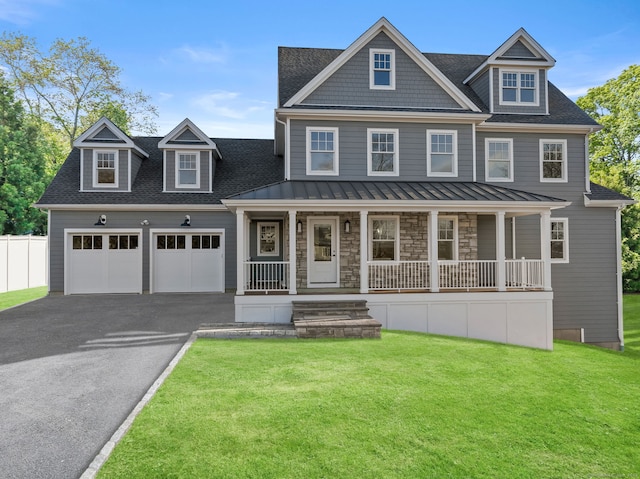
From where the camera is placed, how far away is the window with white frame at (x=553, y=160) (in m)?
13.3

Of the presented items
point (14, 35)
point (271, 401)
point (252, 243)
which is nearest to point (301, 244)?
point (252, 243)

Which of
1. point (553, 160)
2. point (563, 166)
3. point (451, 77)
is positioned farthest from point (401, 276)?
point (451, 77)

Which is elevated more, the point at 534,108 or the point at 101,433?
the point at 534,108

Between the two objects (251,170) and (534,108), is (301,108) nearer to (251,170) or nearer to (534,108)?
(251,170)

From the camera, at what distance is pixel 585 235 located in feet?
43.2

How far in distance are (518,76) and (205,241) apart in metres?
13.3

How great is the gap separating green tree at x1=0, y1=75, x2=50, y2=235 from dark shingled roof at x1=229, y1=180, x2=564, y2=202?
22.1 m

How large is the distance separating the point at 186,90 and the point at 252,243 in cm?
1253

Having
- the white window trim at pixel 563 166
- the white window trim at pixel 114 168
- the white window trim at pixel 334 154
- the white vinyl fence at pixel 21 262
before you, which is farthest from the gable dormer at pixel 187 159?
the white window trim at pixel 563 166

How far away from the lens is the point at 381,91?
12211 mm

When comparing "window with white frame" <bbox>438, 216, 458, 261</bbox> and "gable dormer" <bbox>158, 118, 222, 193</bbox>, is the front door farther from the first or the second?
"gable dormer" <bbox>158, 118, 222, 193</bbox>

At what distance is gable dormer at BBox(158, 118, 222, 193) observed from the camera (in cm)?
1488

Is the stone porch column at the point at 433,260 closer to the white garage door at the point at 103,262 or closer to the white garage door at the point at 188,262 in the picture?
the white garage door at the point at 188,262

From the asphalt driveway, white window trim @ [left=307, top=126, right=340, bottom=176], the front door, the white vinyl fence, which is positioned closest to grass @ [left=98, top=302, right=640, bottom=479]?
the asphalt driveway
